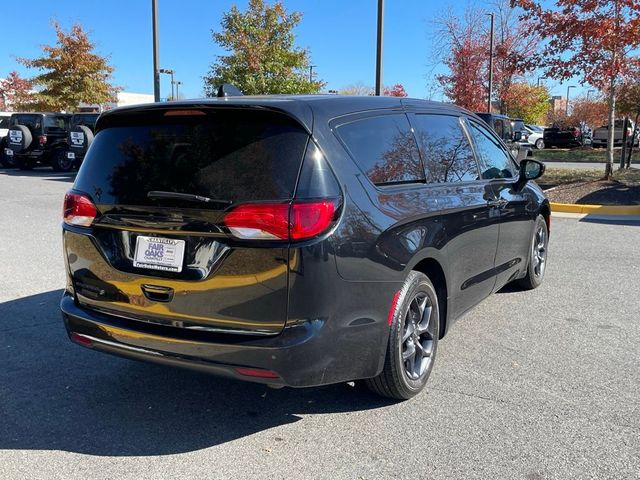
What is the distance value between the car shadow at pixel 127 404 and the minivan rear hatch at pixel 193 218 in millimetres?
646

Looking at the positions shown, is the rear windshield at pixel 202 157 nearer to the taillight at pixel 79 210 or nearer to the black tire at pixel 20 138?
the taillight at pixel 79 210

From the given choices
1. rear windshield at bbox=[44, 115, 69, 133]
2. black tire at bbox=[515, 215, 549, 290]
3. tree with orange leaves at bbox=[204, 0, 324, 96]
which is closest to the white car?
tree with orange leaves at bbox=[204, 0, 324, 96]

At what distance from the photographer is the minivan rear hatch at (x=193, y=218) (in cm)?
281

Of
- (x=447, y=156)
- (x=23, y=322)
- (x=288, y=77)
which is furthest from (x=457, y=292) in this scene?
(x=288, y=77)

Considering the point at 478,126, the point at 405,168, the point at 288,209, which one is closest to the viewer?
the point at 288,209

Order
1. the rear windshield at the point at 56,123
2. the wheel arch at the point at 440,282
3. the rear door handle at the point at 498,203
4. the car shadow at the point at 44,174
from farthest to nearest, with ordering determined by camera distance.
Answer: the rear windshield at the point at 56,123 → the car shadow at the point at 44,174 → the rear door handle at the point at 498,203 → the wheel arch at the point at 440,282

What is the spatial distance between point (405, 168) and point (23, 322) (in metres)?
3.49

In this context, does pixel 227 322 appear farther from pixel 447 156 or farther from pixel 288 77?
pixel 288 77

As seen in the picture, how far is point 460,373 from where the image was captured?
3.93 meters

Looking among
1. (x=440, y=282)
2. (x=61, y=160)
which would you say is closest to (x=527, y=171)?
(x=440, y=282)

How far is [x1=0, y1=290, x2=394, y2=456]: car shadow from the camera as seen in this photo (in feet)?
10.3

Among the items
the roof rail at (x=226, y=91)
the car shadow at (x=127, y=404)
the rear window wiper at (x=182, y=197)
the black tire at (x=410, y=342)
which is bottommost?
the car shadow at (x=127, y=404)

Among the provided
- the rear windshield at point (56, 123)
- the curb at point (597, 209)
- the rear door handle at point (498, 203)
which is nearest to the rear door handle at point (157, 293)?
the rear door handle at point (498, 203)

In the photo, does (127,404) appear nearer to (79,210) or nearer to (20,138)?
(79,210)
